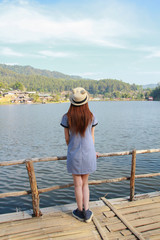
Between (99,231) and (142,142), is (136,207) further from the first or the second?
(142,142)

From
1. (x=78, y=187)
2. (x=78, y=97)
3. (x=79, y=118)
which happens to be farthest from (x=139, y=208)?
(x=78, y=97)

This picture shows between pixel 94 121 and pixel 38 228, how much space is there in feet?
7.21

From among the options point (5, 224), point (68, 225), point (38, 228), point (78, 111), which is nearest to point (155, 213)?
point (68, 225)

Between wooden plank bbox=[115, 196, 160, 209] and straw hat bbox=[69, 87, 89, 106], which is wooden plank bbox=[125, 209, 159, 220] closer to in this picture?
wooden plank bbox=[115, 196, 160, 209]

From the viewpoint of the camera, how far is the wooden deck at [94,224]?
11.8ft

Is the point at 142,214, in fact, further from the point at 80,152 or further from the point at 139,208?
the point at 80,152

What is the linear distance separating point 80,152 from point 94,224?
1437 millimetres

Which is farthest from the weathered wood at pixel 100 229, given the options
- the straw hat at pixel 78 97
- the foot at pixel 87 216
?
the straw hat at pixel 78 97

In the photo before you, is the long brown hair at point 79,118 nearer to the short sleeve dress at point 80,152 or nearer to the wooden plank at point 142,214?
the short sleeve dress at point 80,152

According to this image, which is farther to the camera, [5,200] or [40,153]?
[40,153]

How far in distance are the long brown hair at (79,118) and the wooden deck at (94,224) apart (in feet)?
5.78

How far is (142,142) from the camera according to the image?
19.2 meters

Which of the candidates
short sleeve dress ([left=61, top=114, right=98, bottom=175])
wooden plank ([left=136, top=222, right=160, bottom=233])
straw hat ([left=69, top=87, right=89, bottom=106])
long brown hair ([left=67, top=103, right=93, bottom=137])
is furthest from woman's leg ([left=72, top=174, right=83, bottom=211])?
straw hat ([left=69, top=87, right=89, bottom=106])

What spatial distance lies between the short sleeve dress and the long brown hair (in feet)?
0.26
